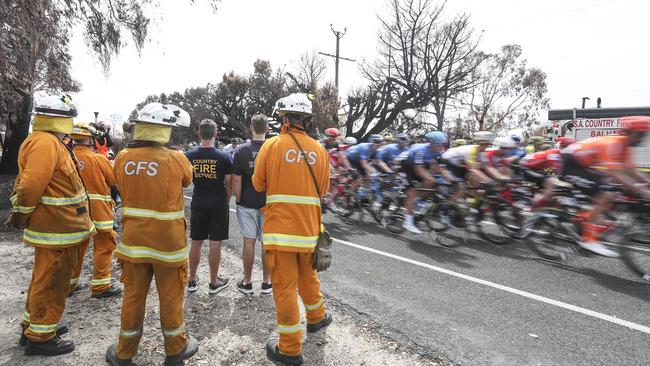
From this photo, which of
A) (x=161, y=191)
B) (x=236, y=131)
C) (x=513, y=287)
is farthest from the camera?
(x=236, y=131)

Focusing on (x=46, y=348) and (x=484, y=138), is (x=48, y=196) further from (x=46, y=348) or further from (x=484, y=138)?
(x=484, y=138)

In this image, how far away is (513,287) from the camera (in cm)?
509

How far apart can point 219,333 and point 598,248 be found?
504 cm

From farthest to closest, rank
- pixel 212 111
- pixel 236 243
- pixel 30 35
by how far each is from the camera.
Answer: pixel 212 111, pixel 30 35, pixel 236 243

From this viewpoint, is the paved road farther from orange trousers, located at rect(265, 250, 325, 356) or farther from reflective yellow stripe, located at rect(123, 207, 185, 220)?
reflective yellow stripe, located at rect(123, 207, 185, 220)

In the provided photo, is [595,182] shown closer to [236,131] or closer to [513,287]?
[513,287]

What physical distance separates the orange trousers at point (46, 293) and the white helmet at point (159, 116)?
1.32m

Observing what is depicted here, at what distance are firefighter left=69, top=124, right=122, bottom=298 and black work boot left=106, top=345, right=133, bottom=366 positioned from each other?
4.81 feet

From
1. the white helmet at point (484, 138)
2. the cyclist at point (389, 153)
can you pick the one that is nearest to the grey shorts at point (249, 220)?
the white helmet at point (484, 138)

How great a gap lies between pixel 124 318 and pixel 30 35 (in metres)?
7.38

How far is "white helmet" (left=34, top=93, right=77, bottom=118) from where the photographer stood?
132 inches

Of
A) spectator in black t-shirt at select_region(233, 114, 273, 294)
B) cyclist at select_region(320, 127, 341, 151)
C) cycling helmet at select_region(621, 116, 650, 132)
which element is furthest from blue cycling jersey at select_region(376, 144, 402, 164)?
spectator in black t-shirt at select_region(233, 114, 273, 294)

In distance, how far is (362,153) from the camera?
9906mm

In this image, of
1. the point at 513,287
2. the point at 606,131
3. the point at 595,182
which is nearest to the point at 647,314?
the point at 513,287
